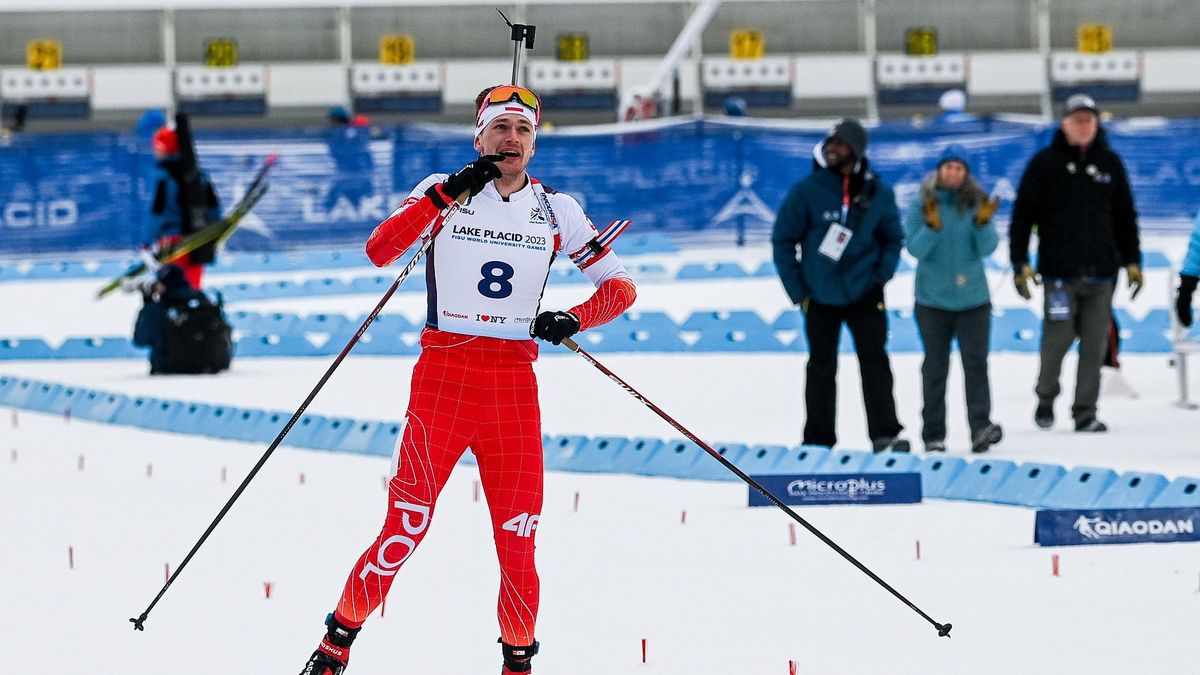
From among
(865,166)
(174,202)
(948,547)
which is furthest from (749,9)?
(948,547)

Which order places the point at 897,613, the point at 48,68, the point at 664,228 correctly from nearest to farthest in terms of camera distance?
the point at 897,613
the point at 664,228
the point at 48,68

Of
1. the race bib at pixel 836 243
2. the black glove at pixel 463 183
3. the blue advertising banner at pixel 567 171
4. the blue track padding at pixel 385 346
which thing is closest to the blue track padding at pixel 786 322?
the blue track padding at pixel 385 346

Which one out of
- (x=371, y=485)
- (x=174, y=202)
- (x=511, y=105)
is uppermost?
(x=511, y=105)

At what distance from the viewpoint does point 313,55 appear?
3919 centimetres

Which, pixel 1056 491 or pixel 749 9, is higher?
pixel 749 9

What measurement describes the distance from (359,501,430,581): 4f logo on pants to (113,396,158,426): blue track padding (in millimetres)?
6375

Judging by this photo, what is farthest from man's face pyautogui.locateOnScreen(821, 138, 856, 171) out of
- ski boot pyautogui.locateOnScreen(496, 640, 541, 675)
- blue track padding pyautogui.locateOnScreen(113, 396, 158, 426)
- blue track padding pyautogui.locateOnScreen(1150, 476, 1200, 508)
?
ski boot pyautogui.locateOnScreen(496, 640, 541, 675)

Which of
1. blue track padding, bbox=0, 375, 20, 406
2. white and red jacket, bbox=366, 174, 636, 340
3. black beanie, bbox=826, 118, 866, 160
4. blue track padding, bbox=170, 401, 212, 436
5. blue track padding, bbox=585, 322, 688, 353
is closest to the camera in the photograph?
white and red jacket, bbox=366, 174, 636, 340

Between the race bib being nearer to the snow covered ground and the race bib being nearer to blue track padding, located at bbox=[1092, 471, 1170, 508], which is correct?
the snow covered ground

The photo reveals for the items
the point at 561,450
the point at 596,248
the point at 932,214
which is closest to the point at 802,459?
the point at 561,450

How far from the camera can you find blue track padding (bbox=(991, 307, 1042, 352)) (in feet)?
44.1

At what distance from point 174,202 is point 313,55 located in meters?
26.9

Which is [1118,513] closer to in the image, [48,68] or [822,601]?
[822,601]

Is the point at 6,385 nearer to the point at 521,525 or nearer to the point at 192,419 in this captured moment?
the point at 192,419
